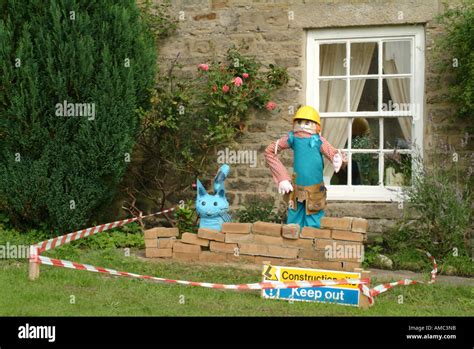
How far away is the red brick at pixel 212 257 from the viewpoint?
7.33 m

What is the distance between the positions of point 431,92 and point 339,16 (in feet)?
4.67

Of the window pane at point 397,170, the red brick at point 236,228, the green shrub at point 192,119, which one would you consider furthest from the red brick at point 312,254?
the green shrub at point 192,119

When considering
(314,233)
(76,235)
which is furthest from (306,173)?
(76,235)

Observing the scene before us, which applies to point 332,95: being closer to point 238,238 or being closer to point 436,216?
point 436,216

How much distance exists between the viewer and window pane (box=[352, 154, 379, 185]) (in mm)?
8656

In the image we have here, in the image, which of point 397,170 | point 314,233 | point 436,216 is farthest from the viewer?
point 397,170

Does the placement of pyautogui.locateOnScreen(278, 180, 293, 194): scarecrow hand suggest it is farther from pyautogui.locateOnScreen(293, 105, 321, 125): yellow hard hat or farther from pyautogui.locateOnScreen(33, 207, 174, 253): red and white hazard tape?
pyautogui.locateOnScreen(33, 207, 174, 253): red and white hazard tape

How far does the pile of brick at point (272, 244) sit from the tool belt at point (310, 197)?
421 mm

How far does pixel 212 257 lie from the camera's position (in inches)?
290

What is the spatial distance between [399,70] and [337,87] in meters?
0.77

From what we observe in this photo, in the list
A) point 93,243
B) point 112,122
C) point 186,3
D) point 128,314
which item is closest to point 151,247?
point 93,243

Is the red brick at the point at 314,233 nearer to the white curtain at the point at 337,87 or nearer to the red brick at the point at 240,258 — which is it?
the red brick at the point at 240,258

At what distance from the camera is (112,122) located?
8.02 metres

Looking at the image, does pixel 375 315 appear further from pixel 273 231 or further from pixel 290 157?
pixel 290 157
